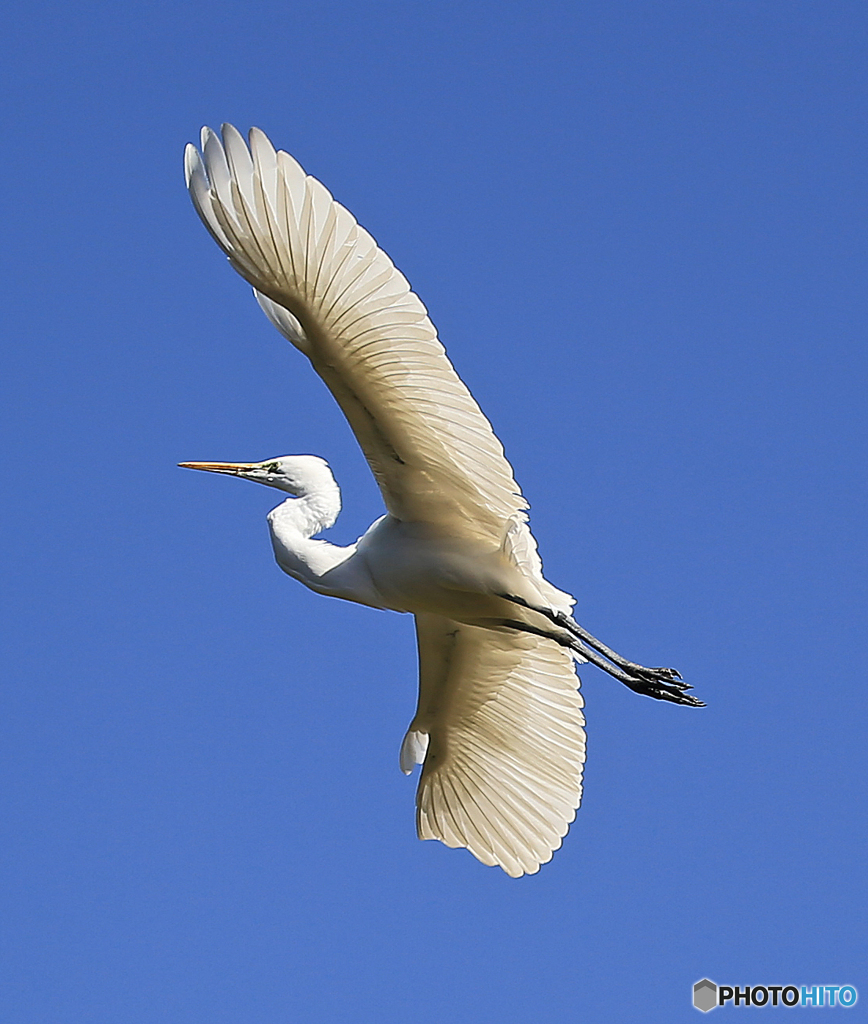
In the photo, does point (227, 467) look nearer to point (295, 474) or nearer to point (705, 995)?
point (295, 474)

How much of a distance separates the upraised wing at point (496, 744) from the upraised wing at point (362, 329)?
1.39m

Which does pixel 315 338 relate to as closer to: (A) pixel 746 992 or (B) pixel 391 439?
(B) pixel 391 439

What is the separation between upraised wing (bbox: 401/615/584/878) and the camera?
9.95m

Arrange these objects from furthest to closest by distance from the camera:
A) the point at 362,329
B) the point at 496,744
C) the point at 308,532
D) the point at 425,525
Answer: the point at 496,744 → the point at 308,532 → the point at 425,525 → the point at 362,329

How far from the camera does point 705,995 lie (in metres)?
10.6

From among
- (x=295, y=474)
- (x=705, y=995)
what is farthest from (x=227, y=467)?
(x=705, y=995)

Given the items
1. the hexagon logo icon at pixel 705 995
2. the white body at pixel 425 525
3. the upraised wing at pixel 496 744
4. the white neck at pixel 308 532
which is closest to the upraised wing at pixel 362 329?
the white body at pixel 425 525

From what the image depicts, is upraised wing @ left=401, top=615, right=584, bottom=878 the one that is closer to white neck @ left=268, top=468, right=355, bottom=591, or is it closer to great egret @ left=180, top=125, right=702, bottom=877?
great egret @ left=180, top=125, right=702, bottom=877

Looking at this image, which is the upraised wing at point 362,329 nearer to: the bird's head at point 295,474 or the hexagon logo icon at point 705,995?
the bird's head at point 295,474

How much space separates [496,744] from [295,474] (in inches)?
91.0

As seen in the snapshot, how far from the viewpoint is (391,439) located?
8117 mm

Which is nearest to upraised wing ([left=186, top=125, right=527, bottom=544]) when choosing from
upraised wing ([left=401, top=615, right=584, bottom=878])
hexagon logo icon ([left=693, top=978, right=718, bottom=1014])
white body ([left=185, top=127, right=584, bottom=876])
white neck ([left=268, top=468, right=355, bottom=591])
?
white body ([left=185, top=127, right=584, bottom=876])

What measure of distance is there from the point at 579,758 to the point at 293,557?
7.97 feet

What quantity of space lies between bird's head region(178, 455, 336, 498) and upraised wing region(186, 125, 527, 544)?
0.71m
